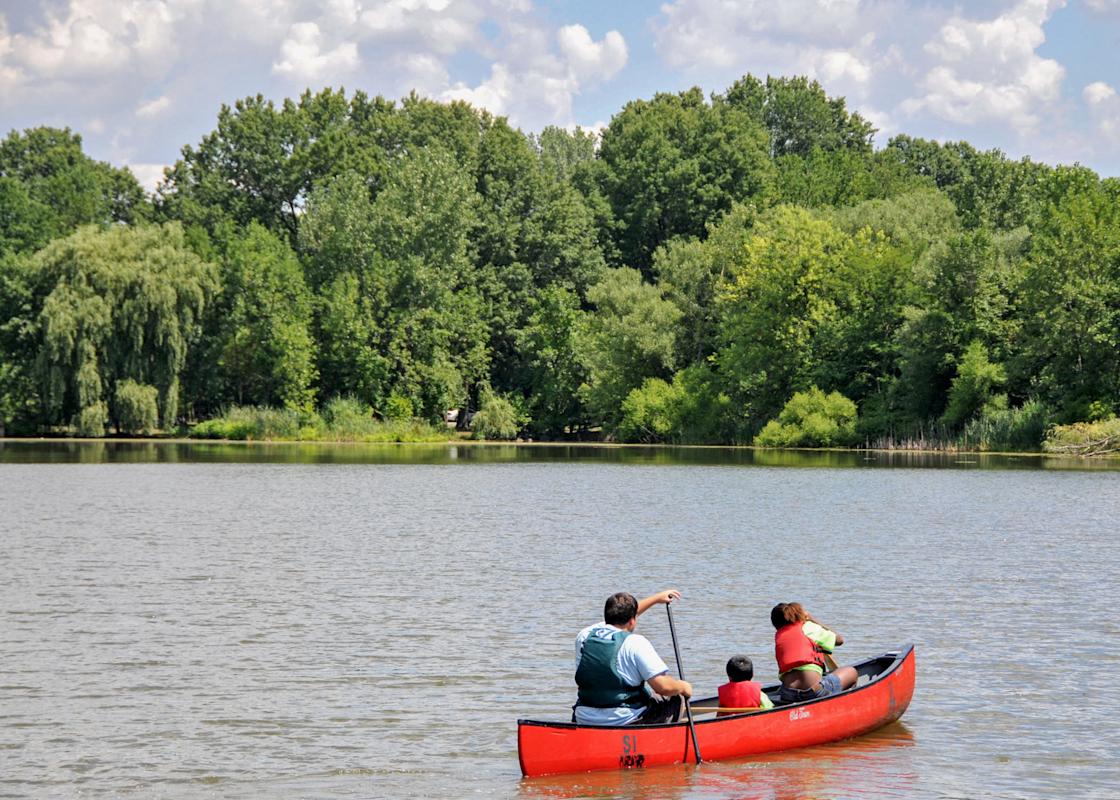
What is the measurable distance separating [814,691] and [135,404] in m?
63.8

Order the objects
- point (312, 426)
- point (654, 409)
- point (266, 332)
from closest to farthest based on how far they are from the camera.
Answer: point (654, 409), point (312, 426), point (266, 332)

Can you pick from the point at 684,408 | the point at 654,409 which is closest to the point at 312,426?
the point at 654,409

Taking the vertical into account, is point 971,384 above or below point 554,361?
below

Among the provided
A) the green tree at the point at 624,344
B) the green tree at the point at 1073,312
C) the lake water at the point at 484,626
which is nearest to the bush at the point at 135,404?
the green tree at the point at 624,344

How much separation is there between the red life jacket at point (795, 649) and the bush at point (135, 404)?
6320cm

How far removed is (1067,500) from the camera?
39.3 meters

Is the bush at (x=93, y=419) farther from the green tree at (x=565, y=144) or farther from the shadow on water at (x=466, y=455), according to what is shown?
the green tree at (x=565, y=144)

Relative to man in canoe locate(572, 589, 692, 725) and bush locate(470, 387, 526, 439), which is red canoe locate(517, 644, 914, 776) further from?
bush locate(470, 387, 526, 439)

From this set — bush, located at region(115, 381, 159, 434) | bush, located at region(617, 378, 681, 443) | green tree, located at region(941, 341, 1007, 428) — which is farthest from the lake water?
bush, located at region(617, 378, 681, 443)

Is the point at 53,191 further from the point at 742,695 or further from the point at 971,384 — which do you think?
the point at 742,695

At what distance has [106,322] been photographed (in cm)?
7225

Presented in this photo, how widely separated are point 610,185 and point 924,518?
225 ft

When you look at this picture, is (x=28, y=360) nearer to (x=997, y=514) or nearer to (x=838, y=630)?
(x=997, y=514)

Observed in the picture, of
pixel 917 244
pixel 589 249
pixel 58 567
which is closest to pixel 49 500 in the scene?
pixel 58 567
